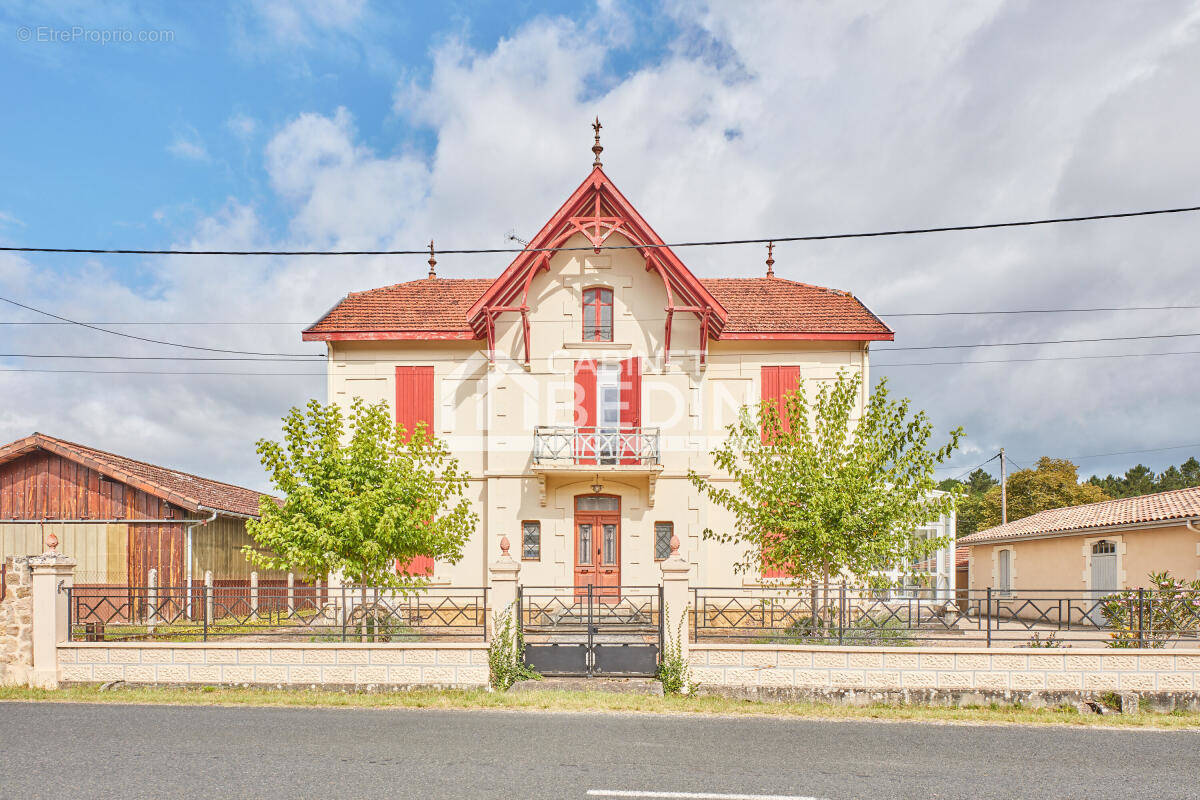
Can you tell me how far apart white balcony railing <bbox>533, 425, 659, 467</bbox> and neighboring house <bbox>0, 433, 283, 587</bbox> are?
855 centimetres

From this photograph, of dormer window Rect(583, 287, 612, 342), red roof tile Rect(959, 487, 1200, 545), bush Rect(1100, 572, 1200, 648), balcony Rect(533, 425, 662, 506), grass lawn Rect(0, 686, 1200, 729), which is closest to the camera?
grass lawn Rect(0, 686, 1200, 729)

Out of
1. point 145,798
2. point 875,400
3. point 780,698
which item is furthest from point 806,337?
point 145,798

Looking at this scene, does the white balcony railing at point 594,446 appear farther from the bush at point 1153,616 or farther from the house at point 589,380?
the bush at point 1153,616

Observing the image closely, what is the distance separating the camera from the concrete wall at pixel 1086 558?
57.8 ft

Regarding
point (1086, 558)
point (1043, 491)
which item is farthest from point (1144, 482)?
point (1086, 558)

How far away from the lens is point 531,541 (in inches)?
731

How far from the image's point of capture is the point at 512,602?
11852 millimetres

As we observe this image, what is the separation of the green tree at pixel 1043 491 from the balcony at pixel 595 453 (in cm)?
3220

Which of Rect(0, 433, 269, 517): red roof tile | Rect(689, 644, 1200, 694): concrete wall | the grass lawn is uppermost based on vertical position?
Rect(0, 433, 269, 517): red roof tile

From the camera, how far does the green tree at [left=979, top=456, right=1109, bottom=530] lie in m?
41.0

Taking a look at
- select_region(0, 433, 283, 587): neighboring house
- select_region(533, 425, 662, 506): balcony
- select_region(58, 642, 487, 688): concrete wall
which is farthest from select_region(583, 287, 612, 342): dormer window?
select_region(0, 433, 283, 587): neighboring house

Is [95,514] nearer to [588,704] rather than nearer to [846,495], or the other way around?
[588,704]

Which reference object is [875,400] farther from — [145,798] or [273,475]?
[145,798]

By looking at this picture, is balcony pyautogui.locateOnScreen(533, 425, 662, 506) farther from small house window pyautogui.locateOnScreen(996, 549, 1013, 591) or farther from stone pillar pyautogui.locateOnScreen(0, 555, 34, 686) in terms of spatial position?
small house window pyautogui.locateOnScreen(996, 549, 1013, 591)
